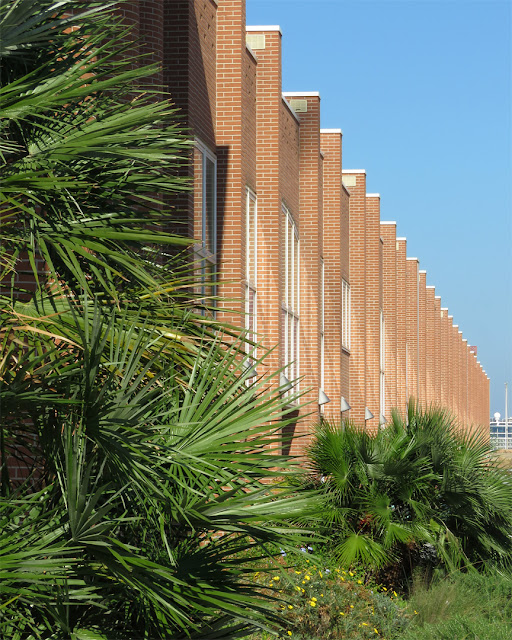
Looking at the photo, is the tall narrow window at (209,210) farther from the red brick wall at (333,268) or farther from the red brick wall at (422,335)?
the red brick wall at (422,335)

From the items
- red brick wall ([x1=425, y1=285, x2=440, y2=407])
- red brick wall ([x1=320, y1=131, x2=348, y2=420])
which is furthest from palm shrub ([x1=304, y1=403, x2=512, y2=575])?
red brick wall ([x1=425, y1=285, x2=440, y2=407])

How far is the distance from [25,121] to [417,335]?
45429 millimetres

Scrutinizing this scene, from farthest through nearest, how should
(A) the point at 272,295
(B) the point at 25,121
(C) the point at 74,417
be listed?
(A) the point at 272,295 < (B) the point at 25,121 < (C) the point at 74,417

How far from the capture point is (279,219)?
68.3 ft

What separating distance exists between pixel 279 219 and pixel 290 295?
388 cm

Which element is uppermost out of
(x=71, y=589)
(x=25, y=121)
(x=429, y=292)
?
(x=429, y=292)

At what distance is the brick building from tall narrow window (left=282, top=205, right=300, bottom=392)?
0.04 metres

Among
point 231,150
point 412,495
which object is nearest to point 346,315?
point 231,150

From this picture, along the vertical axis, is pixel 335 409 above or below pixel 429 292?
below

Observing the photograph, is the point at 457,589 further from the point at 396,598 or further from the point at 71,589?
the point at 71,589

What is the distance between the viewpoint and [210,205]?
1727 centimetres

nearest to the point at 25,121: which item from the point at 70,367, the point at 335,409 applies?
the point at 70,367

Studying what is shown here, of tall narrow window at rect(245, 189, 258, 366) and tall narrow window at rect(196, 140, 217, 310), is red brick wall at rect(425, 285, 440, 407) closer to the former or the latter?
tall narrow window at rect(245, 189, 258, 366)

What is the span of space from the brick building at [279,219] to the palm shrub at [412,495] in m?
1.44
